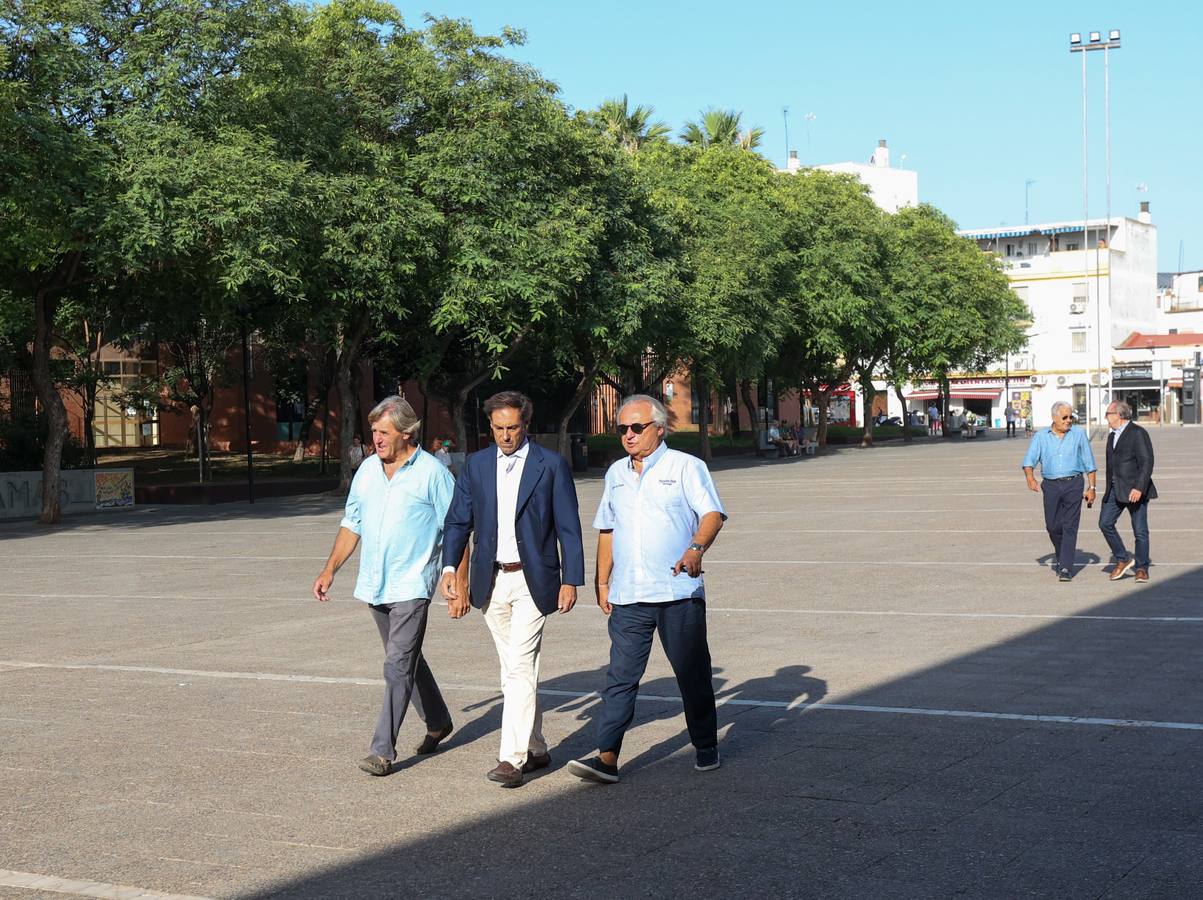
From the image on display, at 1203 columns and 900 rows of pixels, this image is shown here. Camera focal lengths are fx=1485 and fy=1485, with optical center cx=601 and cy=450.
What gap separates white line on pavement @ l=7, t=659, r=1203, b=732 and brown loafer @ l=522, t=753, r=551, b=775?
5.52 ft

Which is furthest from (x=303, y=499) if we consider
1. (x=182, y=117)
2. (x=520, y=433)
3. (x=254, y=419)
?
(x=520, y=433)

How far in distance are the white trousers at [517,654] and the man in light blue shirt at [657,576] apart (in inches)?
11.3

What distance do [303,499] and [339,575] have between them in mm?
18154

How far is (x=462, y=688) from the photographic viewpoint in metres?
8.83

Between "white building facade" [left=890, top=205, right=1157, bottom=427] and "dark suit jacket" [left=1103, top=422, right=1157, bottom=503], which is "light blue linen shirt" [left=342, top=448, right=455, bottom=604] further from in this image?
"white building facade" [left=890, top=205, right=1157, bottom=427]

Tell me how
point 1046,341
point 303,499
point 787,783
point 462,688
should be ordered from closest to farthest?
point 787,783, point 462,688, point 303,499, point 1046,341

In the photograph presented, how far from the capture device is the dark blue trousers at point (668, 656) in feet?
20.7

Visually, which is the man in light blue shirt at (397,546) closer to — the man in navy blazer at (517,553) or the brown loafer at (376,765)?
the brown loafer at (376,765)

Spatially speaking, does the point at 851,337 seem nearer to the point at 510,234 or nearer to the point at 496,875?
the point at 510,234

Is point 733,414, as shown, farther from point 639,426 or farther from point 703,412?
point 639,426

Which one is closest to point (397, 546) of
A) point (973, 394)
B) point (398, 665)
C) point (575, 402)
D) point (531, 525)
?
point (398, 665)

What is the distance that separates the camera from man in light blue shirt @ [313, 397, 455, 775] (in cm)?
664

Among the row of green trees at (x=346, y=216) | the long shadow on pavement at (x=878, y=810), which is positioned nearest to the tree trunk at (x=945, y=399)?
the row of green trees at (x=346, y=216)

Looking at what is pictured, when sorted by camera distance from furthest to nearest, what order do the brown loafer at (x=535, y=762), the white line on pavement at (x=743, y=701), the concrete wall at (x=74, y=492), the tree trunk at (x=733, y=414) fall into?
the tree trunk at (x=733, y=414) < the concrete wall at (x=74, y=492) < the white line on pavement at (x=743, y=701) < the brown loafer at (x=535, y=762)
